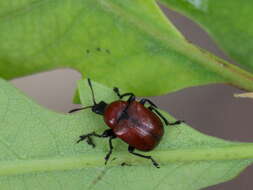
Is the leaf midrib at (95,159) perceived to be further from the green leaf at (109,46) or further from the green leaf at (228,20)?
the green leaf at (228,20)

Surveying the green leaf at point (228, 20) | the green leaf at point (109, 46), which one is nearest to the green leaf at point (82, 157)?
the green leaf at point (109, 46)

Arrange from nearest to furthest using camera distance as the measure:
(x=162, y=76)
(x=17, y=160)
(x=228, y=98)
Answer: (x=17, y=160) → (x=162, y=76) → (x=228, y=98)

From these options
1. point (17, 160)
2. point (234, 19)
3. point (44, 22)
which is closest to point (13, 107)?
point (17, 160)

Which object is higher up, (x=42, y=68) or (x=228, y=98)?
(x=42, y=68)

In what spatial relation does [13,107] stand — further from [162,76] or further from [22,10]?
[162,76]

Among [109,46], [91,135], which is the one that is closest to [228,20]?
[109,46]
